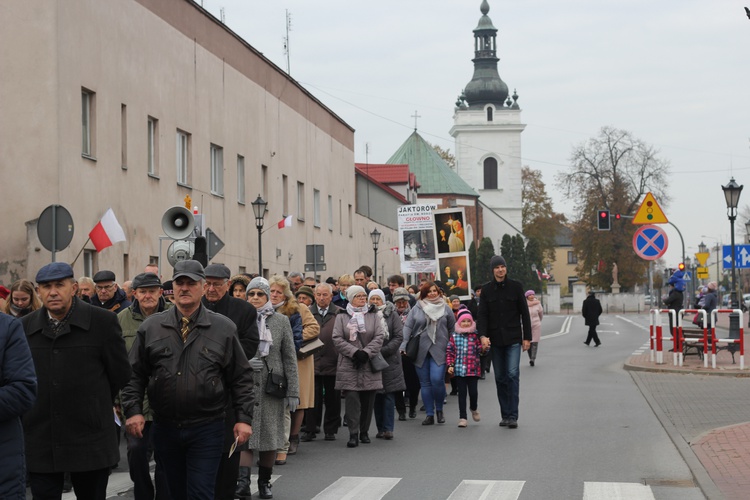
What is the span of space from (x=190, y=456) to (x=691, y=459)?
6.21 meters

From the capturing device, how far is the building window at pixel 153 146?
27281 mm

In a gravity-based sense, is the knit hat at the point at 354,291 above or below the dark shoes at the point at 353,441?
above

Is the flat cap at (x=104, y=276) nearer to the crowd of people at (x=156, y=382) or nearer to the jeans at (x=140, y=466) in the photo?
the crowd of people at (x=156, y=382)

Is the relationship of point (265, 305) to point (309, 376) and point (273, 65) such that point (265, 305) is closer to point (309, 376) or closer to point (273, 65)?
point (309, 376)

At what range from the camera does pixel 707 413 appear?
16.0 m

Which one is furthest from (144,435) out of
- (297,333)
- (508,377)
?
(508,377)

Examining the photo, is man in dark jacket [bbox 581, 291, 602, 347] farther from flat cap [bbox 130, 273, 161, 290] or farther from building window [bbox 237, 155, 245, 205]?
flat cap [bbox 130, 273, 161, 290]

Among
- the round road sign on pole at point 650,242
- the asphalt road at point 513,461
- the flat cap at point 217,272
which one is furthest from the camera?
the round road sign on pole at point 650,242

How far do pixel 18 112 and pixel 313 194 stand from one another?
80.2 ft

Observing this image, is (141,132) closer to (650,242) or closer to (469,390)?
(650,242)

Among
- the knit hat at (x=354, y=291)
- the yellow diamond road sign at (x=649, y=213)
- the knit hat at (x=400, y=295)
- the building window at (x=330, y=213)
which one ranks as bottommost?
the knit hat at (x=400, y=295)

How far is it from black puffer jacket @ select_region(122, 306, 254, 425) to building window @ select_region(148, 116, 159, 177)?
20507 mm

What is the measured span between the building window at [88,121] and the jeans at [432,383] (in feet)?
33.5

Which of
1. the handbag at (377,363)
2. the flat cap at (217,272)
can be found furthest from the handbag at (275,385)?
the handbag at (377,363)
